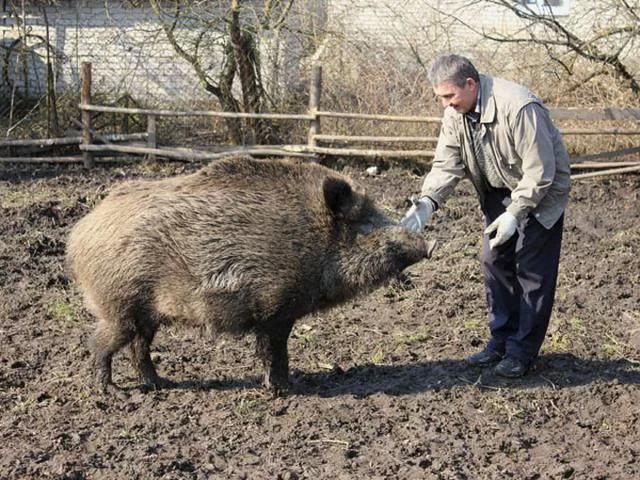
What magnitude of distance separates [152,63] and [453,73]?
14641 mm

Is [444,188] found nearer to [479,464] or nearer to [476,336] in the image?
[476,336]

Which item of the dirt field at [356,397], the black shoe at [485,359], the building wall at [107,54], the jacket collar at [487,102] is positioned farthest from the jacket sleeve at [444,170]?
the building wall at [107,54]

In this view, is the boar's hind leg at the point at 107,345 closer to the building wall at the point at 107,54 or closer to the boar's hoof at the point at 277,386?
the boar's hoof at the point at 277,386

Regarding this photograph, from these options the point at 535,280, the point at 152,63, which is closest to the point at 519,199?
→ the point at 535,280

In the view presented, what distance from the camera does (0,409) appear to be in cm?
501

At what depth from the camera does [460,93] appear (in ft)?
16.1

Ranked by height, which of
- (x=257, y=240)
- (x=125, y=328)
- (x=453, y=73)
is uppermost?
(x=453, y=73)

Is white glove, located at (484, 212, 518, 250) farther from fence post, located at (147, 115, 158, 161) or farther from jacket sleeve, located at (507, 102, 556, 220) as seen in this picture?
fence post, located at (147, 115, 158, 161)

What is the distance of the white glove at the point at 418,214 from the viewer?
17.6 ft

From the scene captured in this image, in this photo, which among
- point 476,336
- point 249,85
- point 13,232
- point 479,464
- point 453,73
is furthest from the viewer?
point 249,85

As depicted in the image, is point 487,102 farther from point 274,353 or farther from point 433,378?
point 274,353

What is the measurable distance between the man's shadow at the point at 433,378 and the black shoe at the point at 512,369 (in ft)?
0.13

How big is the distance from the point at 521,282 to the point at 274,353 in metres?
1.60

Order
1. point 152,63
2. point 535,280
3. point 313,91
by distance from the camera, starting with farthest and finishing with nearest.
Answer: point 152,63 → point 313,91 → point 535,280
